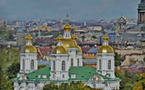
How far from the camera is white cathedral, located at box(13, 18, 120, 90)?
56781mm

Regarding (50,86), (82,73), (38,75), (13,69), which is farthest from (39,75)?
(13,69)

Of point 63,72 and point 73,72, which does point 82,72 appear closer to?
point 73,72

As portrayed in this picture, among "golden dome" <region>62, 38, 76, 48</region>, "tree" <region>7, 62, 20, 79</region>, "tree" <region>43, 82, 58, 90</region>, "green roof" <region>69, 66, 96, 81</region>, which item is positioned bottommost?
"tree" <region>7, 62, 20, 79</region>

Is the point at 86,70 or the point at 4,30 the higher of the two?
the point at 4,30

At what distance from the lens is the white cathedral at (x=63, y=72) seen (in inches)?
2235

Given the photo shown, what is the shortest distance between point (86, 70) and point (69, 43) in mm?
2660

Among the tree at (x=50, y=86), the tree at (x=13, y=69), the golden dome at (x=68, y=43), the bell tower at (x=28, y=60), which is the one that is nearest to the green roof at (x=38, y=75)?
the bell tower at (x=28, y=60)

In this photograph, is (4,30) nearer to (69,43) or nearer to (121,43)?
(69,43)

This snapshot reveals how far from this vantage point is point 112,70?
5897 centimetres

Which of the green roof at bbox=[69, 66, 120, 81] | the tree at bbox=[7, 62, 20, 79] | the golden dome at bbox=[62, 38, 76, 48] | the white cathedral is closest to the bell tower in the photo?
the white cathedral

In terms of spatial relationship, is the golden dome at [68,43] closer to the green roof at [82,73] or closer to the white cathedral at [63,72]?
the white cathedral at [63,72]

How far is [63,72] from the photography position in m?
57.0

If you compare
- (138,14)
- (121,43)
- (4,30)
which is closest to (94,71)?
(4,30)

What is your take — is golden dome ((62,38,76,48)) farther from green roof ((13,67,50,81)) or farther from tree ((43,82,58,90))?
tree ((43,82,58,90))
